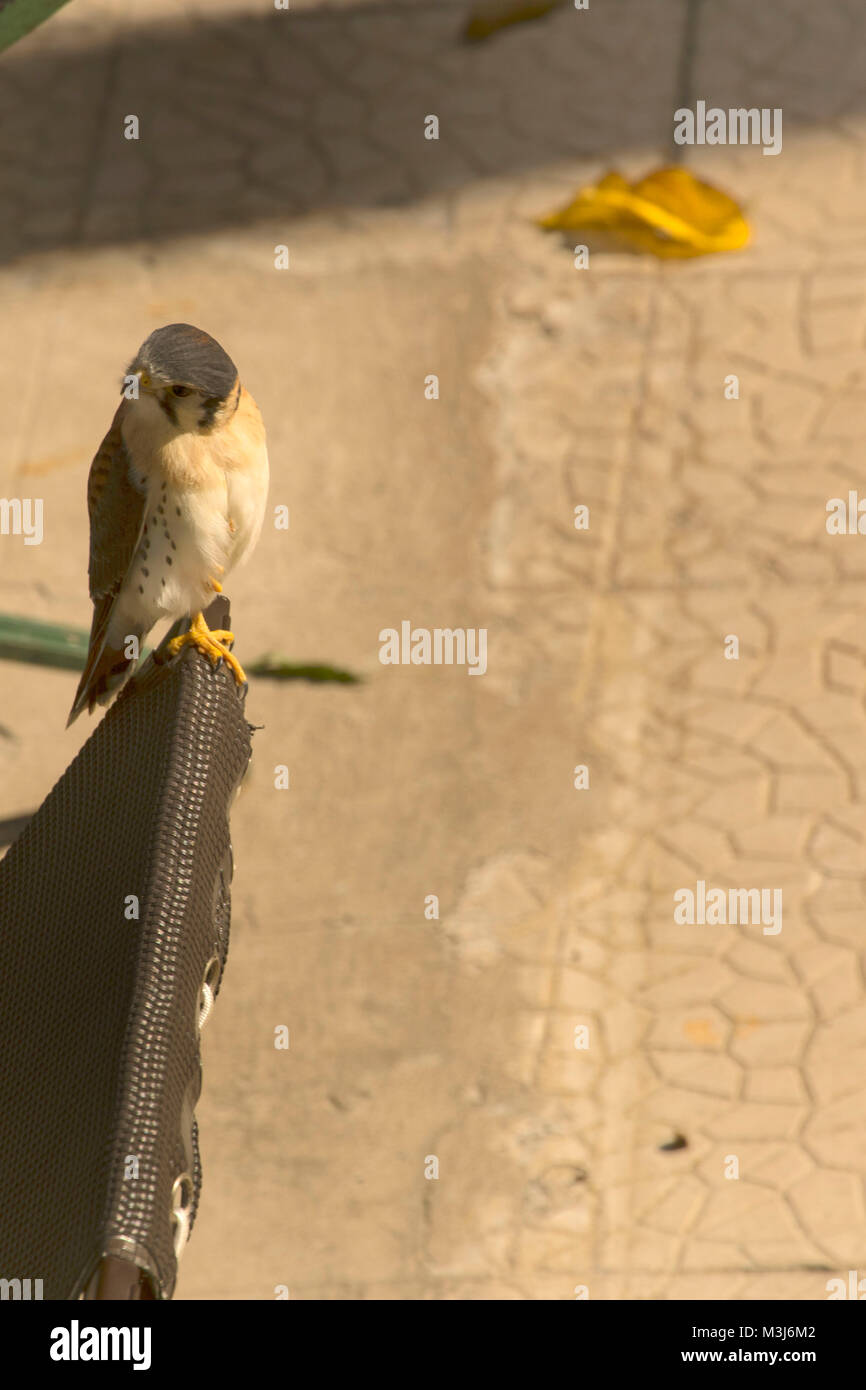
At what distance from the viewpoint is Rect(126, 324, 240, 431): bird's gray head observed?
8.12 ft

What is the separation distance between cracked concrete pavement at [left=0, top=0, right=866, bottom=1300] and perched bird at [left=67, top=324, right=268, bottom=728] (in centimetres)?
132

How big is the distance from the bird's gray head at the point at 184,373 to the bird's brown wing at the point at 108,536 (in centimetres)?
14

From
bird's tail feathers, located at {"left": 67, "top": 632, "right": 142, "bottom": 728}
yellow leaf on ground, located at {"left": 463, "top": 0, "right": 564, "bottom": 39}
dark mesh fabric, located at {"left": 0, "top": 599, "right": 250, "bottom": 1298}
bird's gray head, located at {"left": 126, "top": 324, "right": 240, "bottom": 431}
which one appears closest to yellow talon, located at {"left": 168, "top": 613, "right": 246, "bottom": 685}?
dark mesh fabric, located at {"left": 0, "top": 599, "right": 250, "bottom": 1298}

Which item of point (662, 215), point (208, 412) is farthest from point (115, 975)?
point (662, 215)

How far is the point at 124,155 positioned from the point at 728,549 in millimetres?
2985

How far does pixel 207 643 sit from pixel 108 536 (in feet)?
1.90

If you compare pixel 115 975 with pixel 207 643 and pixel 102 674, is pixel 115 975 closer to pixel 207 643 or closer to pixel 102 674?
pixel 207 643

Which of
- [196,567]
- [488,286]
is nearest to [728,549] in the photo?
[488,286]

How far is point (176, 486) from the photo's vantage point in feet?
9.03

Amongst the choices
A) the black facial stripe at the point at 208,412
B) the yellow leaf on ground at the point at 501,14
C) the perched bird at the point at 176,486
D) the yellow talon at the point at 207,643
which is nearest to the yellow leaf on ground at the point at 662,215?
the yellow leaf on ground at the point at 501,14

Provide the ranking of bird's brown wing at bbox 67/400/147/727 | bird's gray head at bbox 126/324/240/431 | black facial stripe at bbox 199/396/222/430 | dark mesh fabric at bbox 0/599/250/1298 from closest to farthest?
dark mesh fabric at bbox 0/599/250/1298
bird's gray head at bbox 126/324/240/431
black facial stripe at bbox 199/396/222/430
bird's brown wing at bbox 67/400/147/727

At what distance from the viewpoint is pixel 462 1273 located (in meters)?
3.36

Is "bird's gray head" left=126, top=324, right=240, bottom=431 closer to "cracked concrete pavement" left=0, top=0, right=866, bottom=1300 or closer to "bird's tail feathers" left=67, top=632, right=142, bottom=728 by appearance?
"bird's tail feathers" left=67, top=632, right=142, bottom=728

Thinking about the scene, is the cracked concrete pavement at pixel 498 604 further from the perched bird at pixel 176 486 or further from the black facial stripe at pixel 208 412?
the black facial stripe at pixel 208 412
